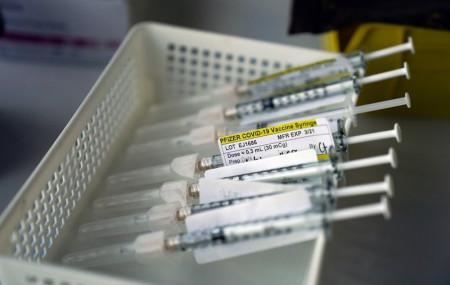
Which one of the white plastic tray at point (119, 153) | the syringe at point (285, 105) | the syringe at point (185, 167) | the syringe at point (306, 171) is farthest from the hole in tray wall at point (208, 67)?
the syringe at point (306, 171)

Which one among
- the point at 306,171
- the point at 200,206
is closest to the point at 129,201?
the point at 200,206

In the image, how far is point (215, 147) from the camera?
839 mm

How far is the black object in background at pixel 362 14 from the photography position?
1005mm

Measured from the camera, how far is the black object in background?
39.6 inches

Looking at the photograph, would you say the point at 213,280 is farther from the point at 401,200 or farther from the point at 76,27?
the point at 76,27

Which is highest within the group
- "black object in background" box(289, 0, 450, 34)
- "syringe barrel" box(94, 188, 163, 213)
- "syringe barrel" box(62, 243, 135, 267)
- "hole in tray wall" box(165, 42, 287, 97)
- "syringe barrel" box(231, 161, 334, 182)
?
"black object in background" box(289, 0, 450, 34)

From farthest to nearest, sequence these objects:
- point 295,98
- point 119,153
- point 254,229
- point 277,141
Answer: point 119,153 → point 295,98 → point 277,141 → point 254,229

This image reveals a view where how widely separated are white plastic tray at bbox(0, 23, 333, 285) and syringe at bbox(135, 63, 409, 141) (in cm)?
11

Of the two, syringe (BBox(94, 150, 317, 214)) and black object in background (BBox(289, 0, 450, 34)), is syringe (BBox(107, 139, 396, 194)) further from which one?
black object in background (BBox(289, 0, 450, 34))

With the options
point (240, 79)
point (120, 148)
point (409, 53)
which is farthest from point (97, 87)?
point (409, 53)

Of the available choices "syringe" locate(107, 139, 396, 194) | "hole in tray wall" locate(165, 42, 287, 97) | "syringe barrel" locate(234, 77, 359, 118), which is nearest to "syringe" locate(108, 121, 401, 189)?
"syringe" locate(107, 139, 396, 194)

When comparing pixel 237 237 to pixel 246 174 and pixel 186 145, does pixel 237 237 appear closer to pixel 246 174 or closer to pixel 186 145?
pixel 246 174

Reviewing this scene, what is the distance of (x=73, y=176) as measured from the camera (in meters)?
0.80

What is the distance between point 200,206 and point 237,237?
81 mm
